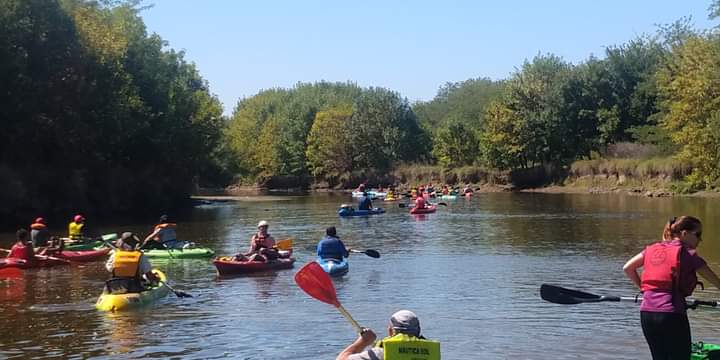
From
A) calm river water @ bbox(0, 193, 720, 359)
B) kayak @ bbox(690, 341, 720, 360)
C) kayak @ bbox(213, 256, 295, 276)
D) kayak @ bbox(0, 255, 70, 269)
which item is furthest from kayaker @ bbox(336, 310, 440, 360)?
kayak @ bbox(0, 255, 70, 269)

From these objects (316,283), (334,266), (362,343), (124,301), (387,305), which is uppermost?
(316,283)

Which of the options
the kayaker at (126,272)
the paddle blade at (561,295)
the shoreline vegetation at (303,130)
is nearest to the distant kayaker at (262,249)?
the kayaker at (126,272)

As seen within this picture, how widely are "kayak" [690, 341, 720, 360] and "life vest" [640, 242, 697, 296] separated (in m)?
1.28

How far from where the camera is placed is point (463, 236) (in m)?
31.1

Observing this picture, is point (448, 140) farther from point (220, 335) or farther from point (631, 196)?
point (220, 335)

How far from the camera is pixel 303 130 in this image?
100312 mm

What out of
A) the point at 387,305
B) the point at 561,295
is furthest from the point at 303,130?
the point at 561,295

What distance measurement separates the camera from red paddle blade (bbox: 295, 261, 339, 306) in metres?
9.27

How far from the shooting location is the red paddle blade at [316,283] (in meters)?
9.27

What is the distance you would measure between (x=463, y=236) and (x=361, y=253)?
6958 mm

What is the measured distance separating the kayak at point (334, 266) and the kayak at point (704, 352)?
12.5 meters

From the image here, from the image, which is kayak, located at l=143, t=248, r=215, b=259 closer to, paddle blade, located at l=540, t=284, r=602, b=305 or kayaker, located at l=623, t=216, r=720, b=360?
paddle blade, located at l=540, t=284, r=602, b=305

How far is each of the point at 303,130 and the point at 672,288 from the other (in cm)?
9374

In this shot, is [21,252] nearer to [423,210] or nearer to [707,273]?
[707,273]
